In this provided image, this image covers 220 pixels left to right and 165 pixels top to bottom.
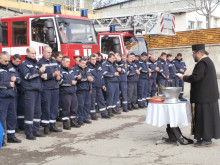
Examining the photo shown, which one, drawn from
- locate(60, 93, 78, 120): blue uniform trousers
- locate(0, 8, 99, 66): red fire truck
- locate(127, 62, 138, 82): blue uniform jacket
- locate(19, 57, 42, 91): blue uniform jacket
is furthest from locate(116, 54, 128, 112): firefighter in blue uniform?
locate(19, 57, 42, 91): blue uniform jacket

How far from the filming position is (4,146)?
7379mm

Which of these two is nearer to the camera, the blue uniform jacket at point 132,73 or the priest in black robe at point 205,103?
the priest in black robe at point 205,103

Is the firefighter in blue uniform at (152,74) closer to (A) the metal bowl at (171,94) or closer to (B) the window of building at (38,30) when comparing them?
(B) the window of building at (38,30)

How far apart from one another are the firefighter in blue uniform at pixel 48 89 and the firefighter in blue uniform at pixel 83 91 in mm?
1176

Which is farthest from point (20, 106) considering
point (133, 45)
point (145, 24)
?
point (145, 24)

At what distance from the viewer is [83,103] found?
9.75m

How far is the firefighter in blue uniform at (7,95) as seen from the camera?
737 centimetres

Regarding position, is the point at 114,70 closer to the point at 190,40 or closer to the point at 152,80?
the point at 152,80

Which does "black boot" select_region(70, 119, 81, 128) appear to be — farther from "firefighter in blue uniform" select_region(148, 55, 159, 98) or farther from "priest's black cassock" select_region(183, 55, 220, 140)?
"firefighter in blue uniform" select_region(148, 55, 159, 98)

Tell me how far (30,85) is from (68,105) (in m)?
1.45

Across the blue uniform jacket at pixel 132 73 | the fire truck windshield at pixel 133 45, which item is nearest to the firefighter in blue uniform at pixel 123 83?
the blue uniform jacket at pixel 132 73

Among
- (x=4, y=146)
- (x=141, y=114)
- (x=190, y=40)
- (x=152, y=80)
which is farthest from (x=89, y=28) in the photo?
(x=190, y=40)

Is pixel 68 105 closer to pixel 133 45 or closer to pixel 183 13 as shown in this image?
pixel 133 45

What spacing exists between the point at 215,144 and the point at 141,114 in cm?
420
